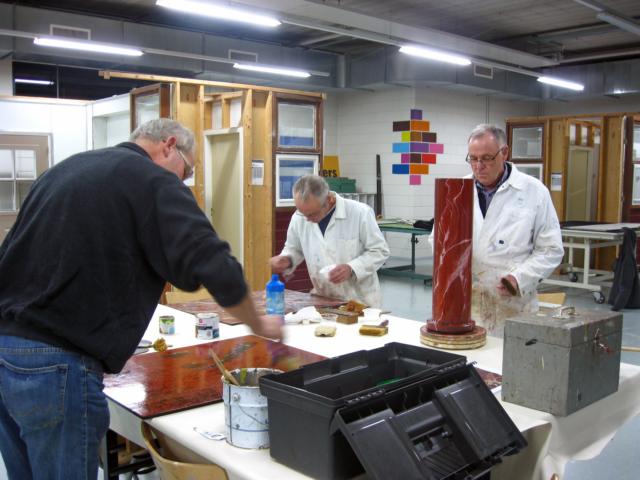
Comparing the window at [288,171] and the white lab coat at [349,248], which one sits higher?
the window at [288,171]

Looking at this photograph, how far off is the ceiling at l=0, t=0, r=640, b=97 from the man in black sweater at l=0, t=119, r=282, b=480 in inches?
221

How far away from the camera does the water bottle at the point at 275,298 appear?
310 cm

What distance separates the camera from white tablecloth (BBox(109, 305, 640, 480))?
62.6 inches

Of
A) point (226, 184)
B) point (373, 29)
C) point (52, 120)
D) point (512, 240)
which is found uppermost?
point (373, 29)

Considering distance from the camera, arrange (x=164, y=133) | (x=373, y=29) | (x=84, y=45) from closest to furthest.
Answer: (x=164, y=133)
(x=84, y=45)
(x=373, y=29)

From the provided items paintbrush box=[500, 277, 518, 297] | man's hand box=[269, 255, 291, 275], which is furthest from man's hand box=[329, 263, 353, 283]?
paintbrush box=[500, 277, 518, 297]

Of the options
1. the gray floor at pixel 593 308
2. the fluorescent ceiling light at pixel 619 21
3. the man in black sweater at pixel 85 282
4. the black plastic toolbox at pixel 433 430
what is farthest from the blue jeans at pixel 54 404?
the fluorescent ceiling light at pixel 619 21

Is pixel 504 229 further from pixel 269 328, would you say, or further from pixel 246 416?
pixel 246 416

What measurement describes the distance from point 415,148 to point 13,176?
6.35 m

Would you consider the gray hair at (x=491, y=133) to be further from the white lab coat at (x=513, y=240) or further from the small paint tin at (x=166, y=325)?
the small paint tin at (x=166, y=325)

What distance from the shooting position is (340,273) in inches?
135

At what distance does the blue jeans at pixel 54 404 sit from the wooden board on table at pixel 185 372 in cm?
23

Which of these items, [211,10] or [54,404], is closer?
[54,404]

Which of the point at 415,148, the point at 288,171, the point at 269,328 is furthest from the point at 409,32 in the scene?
the point at 269,328
